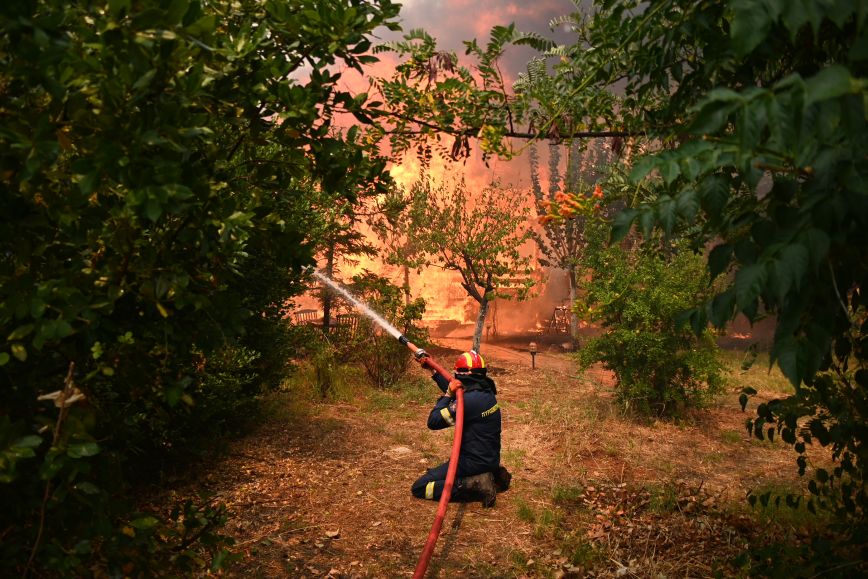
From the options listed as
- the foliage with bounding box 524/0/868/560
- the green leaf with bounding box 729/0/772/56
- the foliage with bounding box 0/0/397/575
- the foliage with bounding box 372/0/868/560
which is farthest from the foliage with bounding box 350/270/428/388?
the green leaf with bounding box 729/0/772/56

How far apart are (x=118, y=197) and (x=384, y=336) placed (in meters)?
9.83

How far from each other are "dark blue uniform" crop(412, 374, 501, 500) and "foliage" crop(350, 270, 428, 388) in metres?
5.49

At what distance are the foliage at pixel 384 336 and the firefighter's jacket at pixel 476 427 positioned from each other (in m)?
5.52

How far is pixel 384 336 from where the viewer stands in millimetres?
11891

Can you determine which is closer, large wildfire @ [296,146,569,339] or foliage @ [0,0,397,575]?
foliage @ [0,0,397,575]

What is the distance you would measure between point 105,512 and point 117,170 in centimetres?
126

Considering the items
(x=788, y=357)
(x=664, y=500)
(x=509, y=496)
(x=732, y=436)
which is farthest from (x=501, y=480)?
(x=788, y=357)

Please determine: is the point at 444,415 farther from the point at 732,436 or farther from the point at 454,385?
A: the point at 732,436

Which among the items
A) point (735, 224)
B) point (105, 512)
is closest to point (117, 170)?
point (105, 512)

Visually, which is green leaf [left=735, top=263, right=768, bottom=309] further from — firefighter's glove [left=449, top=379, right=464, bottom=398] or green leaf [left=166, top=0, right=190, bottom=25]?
firefighter's glove [left=449, top=379, right=464, bottom=398]

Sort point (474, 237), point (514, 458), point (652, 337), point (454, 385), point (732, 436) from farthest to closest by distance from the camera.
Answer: point (474, 237) < point (652, 337) < point (732, 436) < point (514, 458) < point (454, 385)

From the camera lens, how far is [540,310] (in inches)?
1081

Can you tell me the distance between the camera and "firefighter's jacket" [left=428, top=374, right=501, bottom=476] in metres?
6.09

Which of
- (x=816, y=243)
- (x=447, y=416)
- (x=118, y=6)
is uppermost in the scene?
(x=118, y=6)
